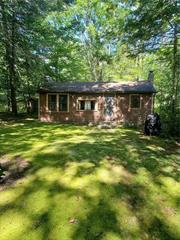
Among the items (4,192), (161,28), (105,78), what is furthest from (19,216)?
(105,78)

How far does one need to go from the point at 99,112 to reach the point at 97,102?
739 millimetres

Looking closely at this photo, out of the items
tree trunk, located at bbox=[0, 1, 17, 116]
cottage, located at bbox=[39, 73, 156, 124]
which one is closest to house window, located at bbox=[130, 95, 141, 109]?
cottage, located at bbox=[39, 73, 156, 124]

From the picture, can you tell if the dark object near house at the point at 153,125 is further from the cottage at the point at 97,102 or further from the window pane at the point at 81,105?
the window pane at the point at 81,105

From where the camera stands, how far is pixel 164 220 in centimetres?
429

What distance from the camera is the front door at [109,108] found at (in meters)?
16.5

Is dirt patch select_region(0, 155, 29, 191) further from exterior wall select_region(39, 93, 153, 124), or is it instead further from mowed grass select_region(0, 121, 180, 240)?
exterior wall select_region(39, 93, 153, 124)

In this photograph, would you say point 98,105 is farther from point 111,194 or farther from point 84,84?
point 111,194

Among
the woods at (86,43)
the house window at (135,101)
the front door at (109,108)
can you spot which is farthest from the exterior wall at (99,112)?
the woods at (86,43)


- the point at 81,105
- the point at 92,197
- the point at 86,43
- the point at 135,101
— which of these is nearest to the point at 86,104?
the point at 81,105

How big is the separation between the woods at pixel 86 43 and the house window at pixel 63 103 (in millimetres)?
1954

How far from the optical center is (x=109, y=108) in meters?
16.5

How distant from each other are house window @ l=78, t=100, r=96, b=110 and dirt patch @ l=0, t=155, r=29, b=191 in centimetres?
1026

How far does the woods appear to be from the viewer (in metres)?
10.9

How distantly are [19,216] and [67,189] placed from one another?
48.3 inches
